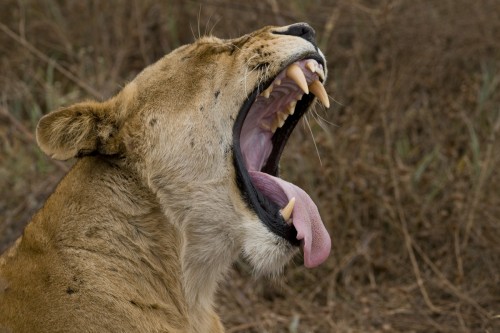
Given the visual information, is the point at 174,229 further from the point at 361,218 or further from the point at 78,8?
the point at 78,8

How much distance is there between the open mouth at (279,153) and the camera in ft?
10.6

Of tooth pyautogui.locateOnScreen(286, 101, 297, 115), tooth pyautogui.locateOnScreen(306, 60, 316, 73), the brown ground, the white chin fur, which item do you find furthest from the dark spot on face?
the brown ground

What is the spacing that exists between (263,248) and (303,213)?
23cm

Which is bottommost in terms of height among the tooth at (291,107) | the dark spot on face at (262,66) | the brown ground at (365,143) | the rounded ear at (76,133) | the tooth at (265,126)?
the brown ground at (365,143)

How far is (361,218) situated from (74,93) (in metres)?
2.27

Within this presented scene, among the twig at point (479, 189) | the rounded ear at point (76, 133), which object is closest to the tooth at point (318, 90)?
the rounded ear at point (76, 133)

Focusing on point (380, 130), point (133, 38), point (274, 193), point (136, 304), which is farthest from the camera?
point (133, 38)

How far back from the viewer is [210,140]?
3.24 metres

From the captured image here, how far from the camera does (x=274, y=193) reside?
3350 mm

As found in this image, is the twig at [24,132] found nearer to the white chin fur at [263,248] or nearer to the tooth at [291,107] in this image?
the tooth at [291,107]

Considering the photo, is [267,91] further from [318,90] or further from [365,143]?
[365,143]

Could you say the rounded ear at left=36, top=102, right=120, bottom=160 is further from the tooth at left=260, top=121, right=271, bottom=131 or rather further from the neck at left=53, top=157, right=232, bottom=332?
the tooth at left=260, top=121, right=271, bottom=131

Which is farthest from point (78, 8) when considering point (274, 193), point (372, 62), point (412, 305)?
point (274, 193)

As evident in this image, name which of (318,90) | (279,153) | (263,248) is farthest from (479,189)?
(263,248)
